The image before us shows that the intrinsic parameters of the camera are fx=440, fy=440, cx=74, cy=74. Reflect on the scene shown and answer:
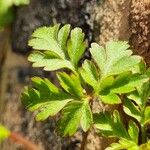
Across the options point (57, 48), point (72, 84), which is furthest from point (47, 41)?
point (72, 84)

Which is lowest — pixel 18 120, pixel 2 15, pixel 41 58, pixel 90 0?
pixel 18 120

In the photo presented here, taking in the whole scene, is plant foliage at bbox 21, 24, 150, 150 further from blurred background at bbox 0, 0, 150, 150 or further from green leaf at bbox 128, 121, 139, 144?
blurred background at bbox 0, 0, 150, 150

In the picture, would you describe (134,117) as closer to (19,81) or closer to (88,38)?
(88,38)

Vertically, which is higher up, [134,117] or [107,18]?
[107,18]

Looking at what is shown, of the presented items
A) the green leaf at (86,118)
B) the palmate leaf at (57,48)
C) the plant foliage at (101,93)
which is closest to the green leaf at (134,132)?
the plant foliage at (101,93)

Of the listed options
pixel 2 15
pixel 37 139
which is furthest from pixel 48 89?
pixel 2 15

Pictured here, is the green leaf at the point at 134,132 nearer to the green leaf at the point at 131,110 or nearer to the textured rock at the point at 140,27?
the green leaf at the point at 131,110

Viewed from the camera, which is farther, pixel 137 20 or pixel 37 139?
pixel 37 139
